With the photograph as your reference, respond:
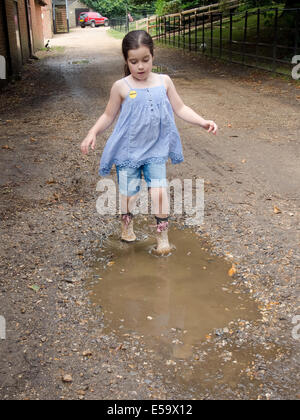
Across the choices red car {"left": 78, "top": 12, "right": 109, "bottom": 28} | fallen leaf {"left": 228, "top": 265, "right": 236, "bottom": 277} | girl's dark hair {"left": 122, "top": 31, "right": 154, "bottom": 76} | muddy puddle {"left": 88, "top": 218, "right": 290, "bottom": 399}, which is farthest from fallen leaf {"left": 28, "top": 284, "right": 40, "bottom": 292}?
red car {"left": 78, "top": 12, "right": 109, "bottom": 28}

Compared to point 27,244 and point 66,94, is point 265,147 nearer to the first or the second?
point 27,244

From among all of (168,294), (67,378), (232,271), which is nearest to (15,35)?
(232,271)

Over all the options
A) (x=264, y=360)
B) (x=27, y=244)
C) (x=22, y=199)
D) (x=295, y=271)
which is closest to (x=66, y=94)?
(x=22, y=199)

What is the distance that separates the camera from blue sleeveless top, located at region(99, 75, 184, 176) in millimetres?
3338

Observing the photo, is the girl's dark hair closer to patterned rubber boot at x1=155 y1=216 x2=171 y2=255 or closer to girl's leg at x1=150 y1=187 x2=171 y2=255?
girl's leg at x1=150 y1=187 x2=171 y2=255

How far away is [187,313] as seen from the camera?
294 centimetres

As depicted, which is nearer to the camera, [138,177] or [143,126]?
[143,126]

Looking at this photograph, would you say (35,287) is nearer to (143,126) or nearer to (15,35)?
(143,126)

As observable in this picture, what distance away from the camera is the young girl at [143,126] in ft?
10.7

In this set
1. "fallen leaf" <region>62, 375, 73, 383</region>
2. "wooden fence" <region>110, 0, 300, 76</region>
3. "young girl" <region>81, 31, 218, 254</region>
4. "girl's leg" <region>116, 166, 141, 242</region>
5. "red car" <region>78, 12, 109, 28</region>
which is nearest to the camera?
"fallen leaf" <region>62, 375, 73, 383</region>

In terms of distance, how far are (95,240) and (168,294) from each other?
103 centimetres

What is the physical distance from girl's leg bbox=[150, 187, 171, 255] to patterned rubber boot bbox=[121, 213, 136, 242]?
0.86 feet

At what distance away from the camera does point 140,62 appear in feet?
10.6

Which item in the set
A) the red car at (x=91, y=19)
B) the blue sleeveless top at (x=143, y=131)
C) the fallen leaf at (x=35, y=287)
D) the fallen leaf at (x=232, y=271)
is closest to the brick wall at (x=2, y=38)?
the blue sleeveless top at (x=143, y=131)
